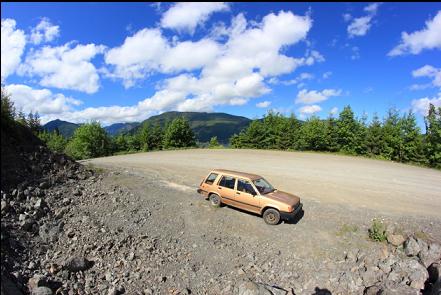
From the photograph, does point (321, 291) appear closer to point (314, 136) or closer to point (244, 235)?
point (244, 235)

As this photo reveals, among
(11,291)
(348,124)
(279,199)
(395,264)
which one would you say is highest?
(348,124)

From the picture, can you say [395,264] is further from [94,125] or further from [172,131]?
[94,125]

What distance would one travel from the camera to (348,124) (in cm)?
3462

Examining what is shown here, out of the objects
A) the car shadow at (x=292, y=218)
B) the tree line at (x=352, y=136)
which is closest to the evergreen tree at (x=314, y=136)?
the tree line at (x=352, y=136)

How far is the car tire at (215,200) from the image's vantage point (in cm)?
1343

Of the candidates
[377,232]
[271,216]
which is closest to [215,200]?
[271,216]

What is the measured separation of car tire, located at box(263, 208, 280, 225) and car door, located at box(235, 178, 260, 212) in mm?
399

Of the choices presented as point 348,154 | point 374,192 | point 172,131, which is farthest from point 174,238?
point 172,131

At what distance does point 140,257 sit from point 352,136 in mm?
30493

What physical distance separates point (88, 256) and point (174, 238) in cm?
301

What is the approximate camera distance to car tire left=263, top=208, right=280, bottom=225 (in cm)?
1208

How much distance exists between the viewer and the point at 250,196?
41.2 ft

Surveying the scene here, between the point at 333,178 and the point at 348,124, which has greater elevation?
the point at 348,124

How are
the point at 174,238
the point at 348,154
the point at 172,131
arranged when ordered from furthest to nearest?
the point at 172,131
the point at 348,154
the point at 174,238
